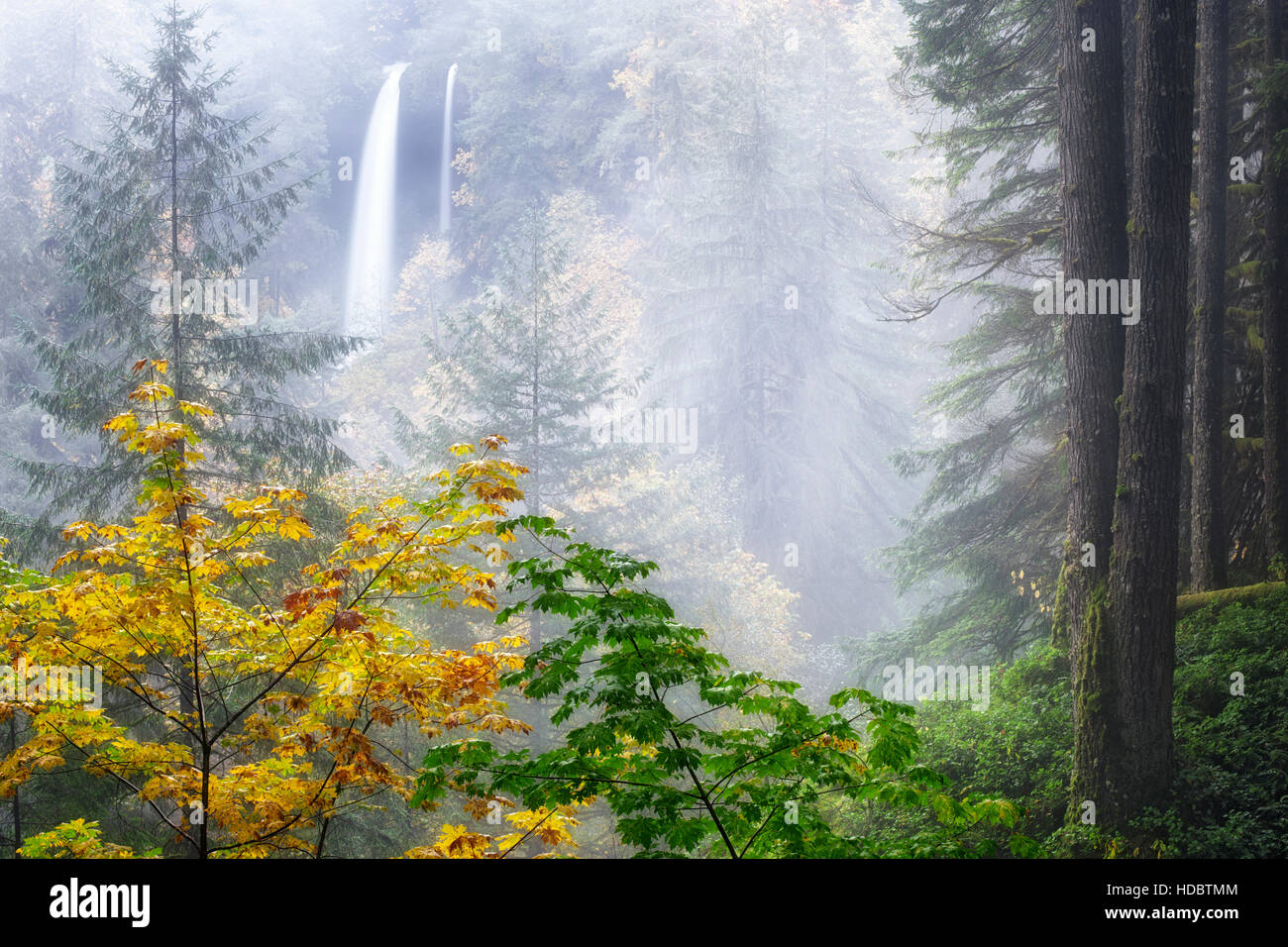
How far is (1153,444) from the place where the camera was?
6.19 metres

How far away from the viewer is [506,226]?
42594 mm

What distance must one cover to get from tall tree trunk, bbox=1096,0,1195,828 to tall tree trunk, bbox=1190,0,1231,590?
101 inches

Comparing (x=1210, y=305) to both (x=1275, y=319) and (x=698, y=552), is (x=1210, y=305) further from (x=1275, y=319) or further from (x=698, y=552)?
(x=698, y=552)

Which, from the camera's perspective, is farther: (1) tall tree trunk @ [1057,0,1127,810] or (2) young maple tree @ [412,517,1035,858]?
(1) tall tree trunk @ [1057,0,1127,810]

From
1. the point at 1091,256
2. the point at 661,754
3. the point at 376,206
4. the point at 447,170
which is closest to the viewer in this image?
the point at 661,754

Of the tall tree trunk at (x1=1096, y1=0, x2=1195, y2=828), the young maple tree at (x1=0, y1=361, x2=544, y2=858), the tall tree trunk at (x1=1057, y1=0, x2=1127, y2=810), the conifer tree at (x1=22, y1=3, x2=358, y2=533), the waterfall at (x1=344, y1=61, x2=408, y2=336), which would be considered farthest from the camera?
the waterfall at (x1=344, y1=61, x2=408, y2=336)

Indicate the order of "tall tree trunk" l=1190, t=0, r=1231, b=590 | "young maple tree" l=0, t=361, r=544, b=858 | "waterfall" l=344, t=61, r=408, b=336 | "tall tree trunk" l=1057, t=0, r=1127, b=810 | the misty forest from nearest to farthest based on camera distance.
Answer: the misty forest → "young maple tree" l=0, t=361, r=544, b=858 → "tall tree trunk" l=1057, t=0, r=1127, b=810 → "tall tree trunk" l=1190, t=0, r=1231, b=590 → "waterfall" l=344, t=61, r=408, b=336

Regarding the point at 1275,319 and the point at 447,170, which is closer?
the point at 1275,319

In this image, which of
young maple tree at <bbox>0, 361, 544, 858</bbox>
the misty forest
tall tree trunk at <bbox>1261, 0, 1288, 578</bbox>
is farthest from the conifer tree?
tall tree trunk at <bbox>1261, 0, 1288, 578</bbox>

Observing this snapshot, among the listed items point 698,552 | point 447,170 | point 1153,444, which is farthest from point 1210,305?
point 447,170

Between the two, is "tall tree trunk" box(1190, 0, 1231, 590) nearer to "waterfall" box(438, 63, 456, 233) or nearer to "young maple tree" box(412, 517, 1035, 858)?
"young maple tree" box(412, 517, 1035, 858)

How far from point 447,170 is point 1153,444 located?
150 ft

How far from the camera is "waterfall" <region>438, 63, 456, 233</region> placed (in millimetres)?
46531
